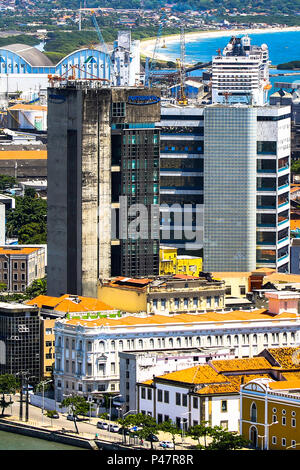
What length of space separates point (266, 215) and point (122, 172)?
2236 centimetres

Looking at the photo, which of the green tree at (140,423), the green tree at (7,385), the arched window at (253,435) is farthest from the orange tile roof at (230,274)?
the arched window at (253,435)

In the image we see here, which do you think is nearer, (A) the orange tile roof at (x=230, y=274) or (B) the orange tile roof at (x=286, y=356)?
(B) the orange tile roof at (x=286, y=356)

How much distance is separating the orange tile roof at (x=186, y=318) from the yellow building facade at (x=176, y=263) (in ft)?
62.4

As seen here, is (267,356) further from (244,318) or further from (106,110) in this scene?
(106,110)

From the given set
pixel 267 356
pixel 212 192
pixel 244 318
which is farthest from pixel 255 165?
pixel 267 356

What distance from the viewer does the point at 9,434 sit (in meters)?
132

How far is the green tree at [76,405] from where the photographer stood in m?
133

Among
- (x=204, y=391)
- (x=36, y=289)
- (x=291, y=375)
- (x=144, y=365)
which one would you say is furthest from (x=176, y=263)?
(x=204, y=391)

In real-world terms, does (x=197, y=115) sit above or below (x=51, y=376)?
above

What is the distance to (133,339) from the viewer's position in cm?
13825

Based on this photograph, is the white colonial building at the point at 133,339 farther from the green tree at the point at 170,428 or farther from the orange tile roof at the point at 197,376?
the green tree at the point at 170,428

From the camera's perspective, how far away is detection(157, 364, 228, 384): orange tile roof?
12750 cm

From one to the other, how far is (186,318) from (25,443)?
66.6ft
